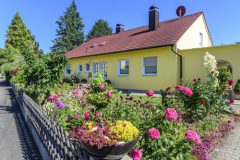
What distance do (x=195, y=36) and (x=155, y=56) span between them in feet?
14.9

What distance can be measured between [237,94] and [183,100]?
8.20m

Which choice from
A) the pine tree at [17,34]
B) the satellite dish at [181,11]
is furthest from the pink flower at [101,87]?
the pine tree at [17,34]

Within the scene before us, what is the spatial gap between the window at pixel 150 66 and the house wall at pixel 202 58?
2.25 meters

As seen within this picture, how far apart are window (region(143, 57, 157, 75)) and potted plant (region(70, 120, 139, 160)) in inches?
557

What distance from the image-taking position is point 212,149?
4.87 meters

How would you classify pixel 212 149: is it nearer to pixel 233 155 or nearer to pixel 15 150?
pixel 233 155

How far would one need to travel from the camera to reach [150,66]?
55.5 feet

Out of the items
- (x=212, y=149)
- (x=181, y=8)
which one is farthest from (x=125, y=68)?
(x=212, y=149)

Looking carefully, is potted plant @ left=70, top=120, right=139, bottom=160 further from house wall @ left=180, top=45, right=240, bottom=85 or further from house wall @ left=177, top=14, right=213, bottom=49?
house wall @ left=177, top=14, right=213, bottom=49

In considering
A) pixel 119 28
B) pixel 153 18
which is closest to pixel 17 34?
pixel 119 28

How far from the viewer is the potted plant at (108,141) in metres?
2.43

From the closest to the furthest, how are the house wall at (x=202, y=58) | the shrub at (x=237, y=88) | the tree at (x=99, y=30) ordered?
the shrub at (x=237, y=88)
the house wall at (x=202, y=58)
the tree at (x=99, y=30)

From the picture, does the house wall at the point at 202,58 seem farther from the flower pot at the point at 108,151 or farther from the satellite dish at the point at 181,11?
the flower pot at the point at 108,151

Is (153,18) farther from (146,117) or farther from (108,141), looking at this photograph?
(108,141)
